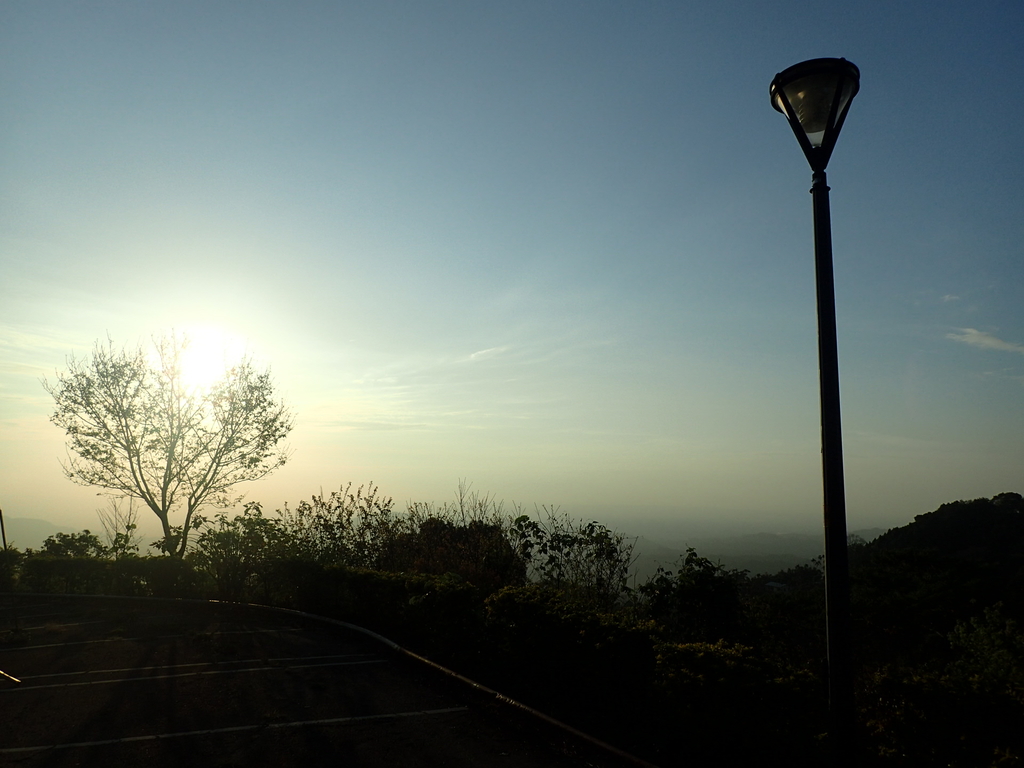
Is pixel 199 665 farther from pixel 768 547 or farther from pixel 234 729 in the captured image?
pixel 768 547

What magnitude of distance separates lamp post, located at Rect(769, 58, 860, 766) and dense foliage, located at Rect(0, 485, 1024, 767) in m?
1.01

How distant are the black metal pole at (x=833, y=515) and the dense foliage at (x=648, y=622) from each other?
3.51ft

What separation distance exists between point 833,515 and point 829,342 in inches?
44.0

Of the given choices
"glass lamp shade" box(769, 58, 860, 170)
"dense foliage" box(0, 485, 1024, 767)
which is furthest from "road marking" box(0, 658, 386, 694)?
"glass lamp shade" box(769, 58, 860, 170)

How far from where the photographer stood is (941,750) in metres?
4.09

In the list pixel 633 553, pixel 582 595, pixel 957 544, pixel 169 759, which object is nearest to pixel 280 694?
pixel 169 759

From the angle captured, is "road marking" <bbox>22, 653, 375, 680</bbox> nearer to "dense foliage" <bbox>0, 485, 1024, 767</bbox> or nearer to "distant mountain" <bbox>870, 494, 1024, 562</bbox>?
"dense foliage" <bbox>0, 485, 1024, 767</bbox>

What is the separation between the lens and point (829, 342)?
13.3ft

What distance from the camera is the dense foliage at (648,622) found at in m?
4.66

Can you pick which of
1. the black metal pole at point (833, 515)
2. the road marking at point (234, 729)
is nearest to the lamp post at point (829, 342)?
the black metal pole at point (833, 515)

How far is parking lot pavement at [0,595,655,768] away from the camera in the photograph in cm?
637

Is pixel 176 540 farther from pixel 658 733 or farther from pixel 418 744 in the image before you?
pixel 658 733

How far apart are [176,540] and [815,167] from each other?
24.9m

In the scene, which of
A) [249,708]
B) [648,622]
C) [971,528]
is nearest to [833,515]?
[648,622]
